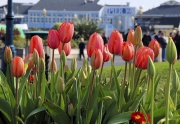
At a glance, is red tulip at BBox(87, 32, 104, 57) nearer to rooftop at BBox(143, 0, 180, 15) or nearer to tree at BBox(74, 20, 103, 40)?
tree at BBox(74, 20, 103, 40)

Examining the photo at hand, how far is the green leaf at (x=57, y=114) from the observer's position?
103 inches

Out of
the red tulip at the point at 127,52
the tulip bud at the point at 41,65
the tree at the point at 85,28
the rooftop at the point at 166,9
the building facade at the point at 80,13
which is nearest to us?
the red tulip at the point at 127,52

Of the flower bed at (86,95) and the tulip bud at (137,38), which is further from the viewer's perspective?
the tulip bud at (137,38)

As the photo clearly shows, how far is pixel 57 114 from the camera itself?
2666 mm

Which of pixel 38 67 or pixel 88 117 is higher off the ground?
pixel 38 67

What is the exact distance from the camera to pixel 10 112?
9.35 ft

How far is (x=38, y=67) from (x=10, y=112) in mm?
336

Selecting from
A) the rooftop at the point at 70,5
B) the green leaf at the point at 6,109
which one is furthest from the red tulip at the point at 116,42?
the rooftop at the point at 70,5

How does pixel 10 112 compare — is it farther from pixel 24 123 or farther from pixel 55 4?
pixel 55 4

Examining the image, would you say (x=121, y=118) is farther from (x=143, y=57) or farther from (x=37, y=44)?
(x=37, y=44)


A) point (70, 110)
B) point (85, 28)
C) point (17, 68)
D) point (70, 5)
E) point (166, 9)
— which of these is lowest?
point (85, 28)

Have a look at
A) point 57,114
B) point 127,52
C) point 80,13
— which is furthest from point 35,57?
point 80,13

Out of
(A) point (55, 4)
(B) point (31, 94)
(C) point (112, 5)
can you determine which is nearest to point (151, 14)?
(C) point (112, 5)

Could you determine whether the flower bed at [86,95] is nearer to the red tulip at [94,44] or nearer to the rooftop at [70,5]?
the red tulip at [94,44]
